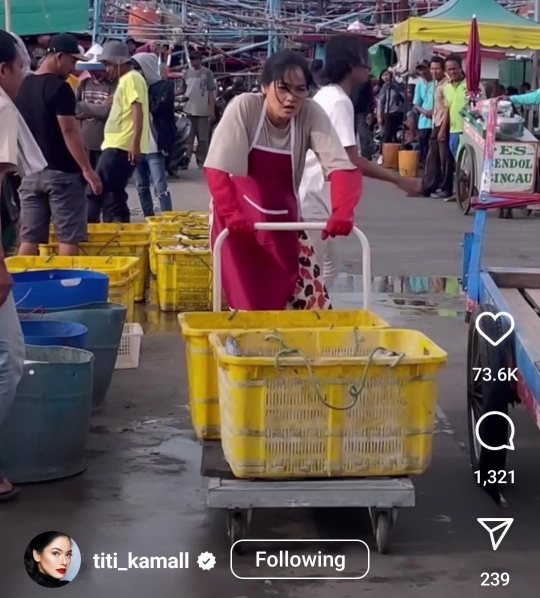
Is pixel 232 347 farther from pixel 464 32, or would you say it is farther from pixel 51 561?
pixel 464 32

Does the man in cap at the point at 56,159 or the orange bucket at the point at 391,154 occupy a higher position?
the man in cap at the point at 56,159

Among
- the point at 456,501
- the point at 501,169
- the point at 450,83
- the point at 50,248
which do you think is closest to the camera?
the point at 456,501

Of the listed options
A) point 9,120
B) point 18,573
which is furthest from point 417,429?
point 9,120

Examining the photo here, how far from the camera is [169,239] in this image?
859cm

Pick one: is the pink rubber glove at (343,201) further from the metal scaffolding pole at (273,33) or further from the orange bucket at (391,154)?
the metal scaffolding pole at (273,33)

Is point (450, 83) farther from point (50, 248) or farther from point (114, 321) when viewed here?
point (114, 321)

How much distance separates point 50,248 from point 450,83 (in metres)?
9.39

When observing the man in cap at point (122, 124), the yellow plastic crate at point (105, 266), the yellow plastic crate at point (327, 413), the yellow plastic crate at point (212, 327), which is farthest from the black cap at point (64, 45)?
the yellow plastic crate at point (327, 413)

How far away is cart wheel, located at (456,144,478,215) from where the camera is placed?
14.1 m

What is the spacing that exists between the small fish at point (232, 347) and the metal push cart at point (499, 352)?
969mm

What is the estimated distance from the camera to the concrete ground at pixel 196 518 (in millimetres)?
3988

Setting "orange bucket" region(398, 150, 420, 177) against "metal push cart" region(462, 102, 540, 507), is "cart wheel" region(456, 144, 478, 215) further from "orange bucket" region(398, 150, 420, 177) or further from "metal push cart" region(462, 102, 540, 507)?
"metal push cart" region(462, 102, 540, 507)

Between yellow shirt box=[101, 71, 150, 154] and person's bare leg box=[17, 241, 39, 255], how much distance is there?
8.22 feet

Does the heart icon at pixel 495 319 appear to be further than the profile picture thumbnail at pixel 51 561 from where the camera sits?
Yes
